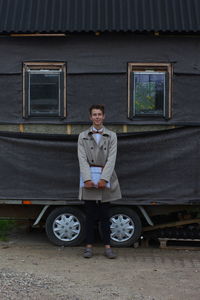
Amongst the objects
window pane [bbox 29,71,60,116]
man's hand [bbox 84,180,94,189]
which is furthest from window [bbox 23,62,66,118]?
man's hand [bbox 84,180,94,189]

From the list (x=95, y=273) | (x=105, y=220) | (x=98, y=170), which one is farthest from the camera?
(x=105, y=220)

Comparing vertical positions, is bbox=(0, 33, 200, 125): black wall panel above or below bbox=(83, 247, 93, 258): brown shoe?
above

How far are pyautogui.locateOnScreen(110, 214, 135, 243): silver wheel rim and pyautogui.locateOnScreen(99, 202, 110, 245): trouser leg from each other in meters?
0.40

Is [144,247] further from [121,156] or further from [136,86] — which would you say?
[136,86]

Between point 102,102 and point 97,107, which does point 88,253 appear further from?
point 102,102

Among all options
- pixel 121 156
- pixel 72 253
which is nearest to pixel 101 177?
pixel 121 156

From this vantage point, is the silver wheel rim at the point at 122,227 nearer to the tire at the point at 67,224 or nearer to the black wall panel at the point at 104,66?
the tire at the point at 67,224

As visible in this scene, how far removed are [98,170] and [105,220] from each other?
76 cm

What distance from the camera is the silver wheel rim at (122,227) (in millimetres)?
8023

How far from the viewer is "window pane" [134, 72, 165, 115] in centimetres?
802

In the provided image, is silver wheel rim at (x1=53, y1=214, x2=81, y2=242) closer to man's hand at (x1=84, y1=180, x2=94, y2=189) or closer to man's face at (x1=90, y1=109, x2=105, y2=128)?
man's hand at (x1=84, y1=180, x2=94, y2=189)

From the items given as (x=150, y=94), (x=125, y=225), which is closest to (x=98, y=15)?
(x=150, y=94)

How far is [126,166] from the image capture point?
7957 millimetres

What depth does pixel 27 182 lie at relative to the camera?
803cm
